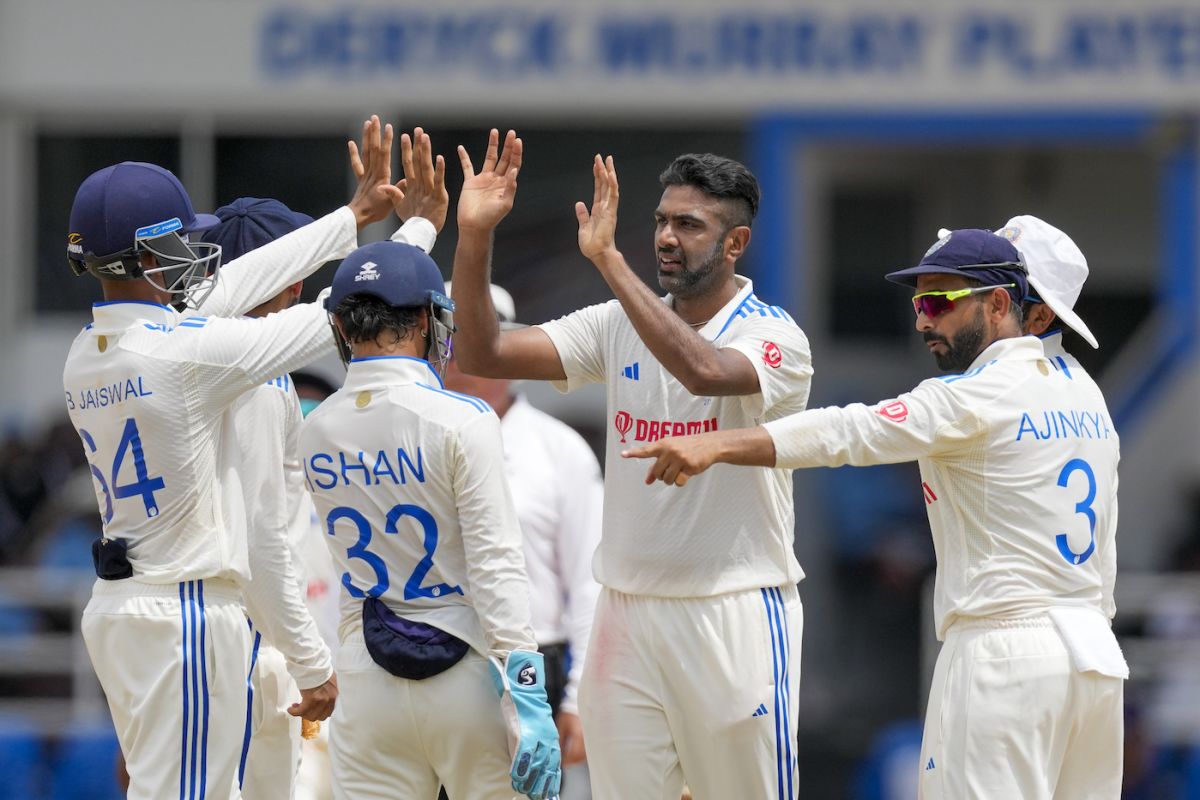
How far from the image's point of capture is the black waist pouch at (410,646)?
453cm

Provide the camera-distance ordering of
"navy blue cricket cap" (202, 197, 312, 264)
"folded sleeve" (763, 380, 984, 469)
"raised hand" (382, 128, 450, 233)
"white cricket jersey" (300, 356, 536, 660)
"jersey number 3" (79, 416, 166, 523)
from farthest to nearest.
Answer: "navy blue cricket cap" (202, 197, 312, 264), "raised hand" (382, 128, 450, 233), "jersey number 3" (79, 416, 166, 523), "folded sleeve" (763, 380, 984, 469), "white cricket jersey" (300, 356, 536, 660)

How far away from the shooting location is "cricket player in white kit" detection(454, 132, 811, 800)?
501cm

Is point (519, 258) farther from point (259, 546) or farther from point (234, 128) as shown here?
point (259, 546)

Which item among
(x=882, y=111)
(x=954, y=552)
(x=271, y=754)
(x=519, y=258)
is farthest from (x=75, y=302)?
(x=954, y=552)

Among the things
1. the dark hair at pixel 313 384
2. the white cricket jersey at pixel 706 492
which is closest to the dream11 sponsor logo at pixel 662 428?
the white cricket jersey at pixel 706 492

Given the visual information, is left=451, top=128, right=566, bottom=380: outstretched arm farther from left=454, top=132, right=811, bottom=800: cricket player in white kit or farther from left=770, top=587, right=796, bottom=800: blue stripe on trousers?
left=770, top=587, right=796, bottom=800: blue stripe on trousers

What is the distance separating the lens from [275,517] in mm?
5070

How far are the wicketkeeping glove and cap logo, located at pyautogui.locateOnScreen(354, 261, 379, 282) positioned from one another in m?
1.00

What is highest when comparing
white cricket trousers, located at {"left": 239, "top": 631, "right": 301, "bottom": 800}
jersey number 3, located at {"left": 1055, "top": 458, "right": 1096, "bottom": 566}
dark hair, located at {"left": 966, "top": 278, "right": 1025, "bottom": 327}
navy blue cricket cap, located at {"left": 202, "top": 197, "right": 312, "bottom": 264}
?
navy blue cricket cap, located at {"left": 202, "top": 197, "right": 312, "bottom": 264}

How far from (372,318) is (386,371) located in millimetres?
144

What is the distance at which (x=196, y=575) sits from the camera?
15.6 ft

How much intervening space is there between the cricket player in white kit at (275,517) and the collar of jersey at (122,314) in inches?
14.2

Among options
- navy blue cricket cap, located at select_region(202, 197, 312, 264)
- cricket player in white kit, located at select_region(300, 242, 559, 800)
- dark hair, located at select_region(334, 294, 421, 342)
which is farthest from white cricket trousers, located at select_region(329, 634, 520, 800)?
navy blue cricket cap, located at select_region(202, 197, 312, 264)

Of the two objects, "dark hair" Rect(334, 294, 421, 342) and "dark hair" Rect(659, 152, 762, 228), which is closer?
"dark hair" Rect(334, 294, 421, 342)
